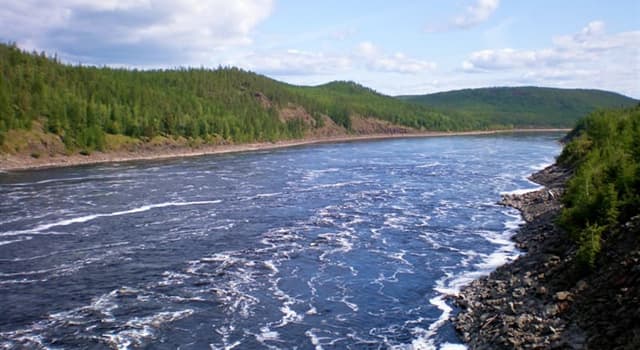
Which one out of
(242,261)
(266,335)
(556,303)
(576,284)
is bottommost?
(266,335)

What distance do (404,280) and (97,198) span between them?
1263 inches

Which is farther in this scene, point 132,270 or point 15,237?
point 15,237

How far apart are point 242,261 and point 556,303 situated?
14.9 metres

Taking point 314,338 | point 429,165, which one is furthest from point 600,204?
point 429,165

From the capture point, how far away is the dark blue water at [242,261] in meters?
19.8

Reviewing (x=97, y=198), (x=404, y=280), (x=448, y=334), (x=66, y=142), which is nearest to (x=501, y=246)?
(x=404, y=280)

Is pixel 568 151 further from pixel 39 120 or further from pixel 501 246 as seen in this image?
pixel 39 120

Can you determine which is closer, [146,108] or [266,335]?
[266,335]

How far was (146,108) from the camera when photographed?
116 m

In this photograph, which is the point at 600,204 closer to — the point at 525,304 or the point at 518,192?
the point at 525,304

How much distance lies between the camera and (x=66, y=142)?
85312mm

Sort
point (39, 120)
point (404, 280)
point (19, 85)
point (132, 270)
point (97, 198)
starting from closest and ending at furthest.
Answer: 1. point (404, 280)
2. point (132, 270)
3. point (97, 198)
4. point (39, 120)
5. point (19, 85)

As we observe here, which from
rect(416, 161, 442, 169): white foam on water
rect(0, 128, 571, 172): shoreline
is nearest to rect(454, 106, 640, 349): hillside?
rect(416, 161, 442, 169): white foam on water

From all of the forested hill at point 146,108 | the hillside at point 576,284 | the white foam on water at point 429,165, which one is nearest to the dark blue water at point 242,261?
the hillside at point 576,284
